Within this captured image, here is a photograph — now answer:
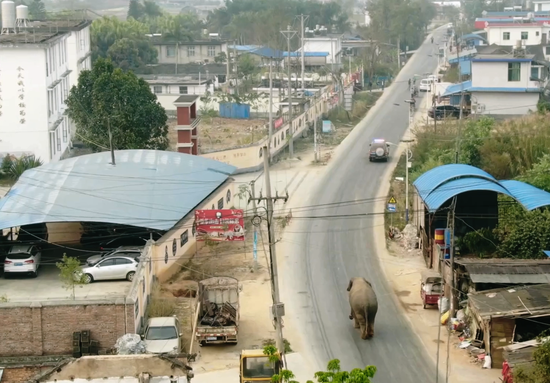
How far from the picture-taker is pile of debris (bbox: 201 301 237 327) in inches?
1019

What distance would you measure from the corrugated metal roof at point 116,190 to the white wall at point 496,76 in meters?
24.6

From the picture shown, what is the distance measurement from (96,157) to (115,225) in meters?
4.92

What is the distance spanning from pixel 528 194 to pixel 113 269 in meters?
12.3

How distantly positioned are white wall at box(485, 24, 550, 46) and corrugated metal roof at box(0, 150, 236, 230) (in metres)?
57.1

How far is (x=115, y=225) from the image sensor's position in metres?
31.5

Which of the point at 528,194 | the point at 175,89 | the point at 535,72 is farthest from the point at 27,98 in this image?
the point at 535,72

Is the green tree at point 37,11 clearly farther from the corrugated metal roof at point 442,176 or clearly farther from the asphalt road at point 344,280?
the corrugated metal roof at point 442,176

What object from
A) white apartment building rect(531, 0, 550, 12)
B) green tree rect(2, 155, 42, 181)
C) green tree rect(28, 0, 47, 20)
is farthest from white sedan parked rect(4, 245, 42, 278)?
white apartment building rect(531, 0, 550, 12)

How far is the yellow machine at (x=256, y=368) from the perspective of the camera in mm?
22125

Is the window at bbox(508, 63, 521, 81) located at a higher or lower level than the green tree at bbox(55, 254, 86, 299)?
higher

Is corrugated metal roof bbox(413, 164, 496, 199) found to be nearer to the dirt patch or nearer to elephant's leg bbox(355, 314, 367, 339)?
elephant's leg bbox(355, 314, 367, 339)

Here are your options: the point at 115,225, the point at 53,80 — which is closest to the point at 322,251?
the point at 115,225

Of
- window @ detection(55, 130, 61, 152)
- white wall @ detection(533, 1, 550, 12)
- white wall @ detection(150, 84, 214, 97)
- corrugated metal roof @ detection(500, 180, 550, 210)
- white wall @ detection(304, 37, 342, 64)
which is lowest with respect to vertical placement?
window @ detection(55, 130, 61, 152)

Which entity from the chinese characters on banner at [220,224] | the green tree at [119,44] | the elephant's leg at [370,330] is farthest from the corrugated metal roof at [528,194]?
the green tree at [119,44]
